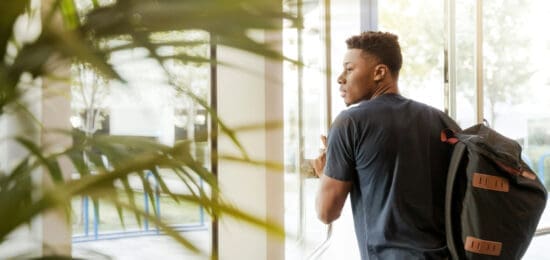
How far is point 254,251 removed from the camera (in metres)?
2.18

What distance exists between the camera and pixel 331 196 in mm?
1896

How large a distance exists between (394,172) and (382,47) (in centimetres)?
50

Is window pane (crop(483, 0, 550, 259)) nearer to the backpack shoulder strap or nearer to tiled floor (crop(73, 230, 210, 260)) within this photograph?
the backpack shoulder strap

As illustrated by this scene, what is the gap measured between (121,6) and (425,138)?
5.44 ft

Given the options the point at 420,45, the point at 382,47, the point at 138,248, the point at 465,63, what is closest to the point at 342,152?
the point at 382,47

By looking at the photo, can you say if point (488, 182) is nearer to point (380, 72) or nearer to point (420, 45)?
point (380, 72)

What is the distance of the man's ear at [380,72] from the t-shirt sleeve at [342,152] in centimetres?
24

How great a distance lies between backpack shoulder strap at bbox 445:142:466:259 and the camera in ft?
6.01

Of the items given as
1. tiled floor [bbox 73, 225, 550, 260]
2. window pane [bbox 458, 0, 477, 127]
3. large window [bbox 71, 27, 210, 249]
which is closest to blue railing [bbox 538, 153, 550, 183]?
window pane [bbox 458, 0, 477, 127]

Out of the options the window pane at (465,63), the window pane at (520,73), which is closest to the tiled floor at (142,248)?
the window pane at (465,63)

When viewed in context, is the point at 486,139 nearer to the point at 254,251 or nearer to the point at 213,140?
the point at 254,251

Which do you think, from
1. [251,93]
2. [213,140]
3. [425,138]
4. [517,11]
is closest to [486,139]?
[425,138]

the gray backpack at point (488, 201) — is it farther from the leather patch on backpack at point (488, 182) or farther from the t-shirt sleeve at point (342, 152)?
the t-shirt sleeve at point (342, 152)

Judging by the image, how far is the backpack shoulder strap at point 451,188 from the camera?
183cm
